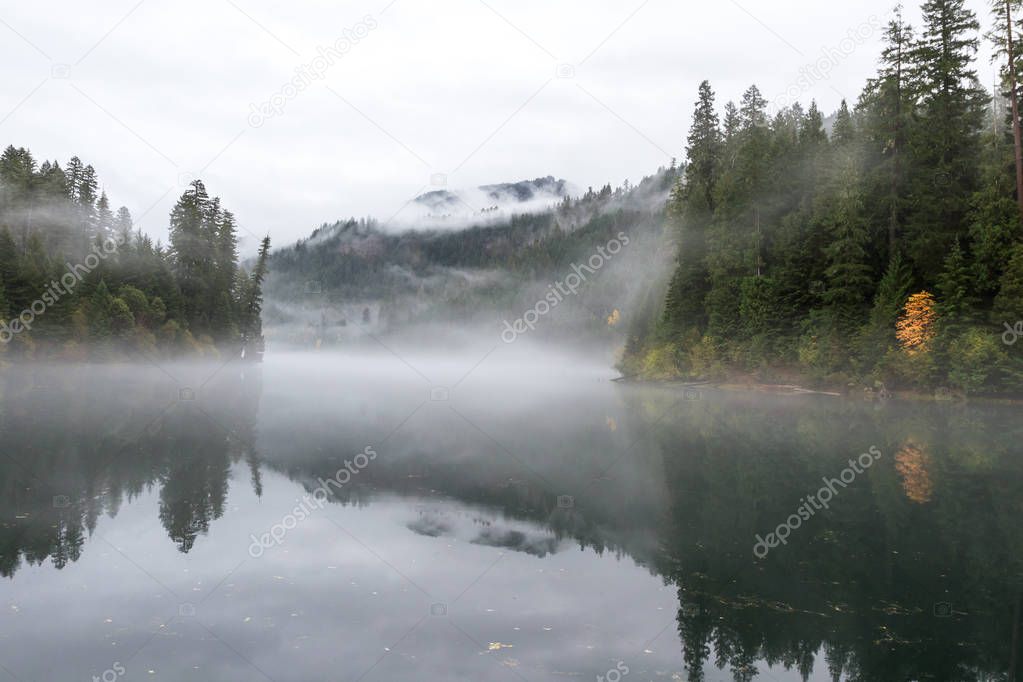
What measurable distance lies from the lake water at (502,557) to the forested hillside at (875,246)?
2526 cm

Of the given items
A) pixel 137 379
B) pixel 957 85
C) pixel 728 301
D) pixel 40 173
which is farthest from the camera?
pixel 40 173

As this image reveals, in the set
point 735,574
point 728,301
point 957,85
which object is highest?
point 957,85

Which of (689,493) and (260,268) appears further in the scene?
(260,268)

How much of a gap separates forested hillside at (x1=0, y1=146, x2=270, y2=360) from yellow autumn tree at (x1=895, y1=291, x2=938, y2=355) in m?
80.3

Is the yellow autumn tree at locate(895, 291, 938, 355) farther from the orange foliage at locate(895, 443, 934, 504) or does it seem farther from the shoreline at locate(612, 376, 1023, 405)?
the orange foliage at locate(895, 443, 934, 504)

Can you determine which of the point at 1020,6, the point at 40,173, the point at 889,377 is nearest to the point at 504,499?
the point at 889,377

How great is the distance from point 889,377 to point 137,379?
219 ft

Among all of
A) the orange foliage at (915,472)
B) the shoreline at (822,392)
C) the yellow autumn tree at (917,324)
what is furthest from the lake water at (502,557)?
the yellow autumn tree at (917,324)

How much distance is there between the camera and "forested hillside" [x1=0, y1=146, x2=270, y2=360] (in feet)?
260

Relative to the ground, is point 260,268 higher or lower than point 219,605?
higher

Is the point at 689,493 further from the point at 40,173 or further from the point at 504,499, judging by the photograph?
the point at 40,173

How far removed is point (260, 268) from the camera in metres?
120

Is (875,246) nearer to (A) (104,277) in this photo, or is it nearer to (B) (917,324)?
(B) (917,324)

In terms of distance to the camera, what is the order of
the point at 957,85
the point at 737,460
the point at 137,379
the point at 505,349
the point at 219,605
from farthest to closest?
the point at 505,349 → the point at 137,379 → the point at 957,85 → the point at 737,460 → the point at 219,605
